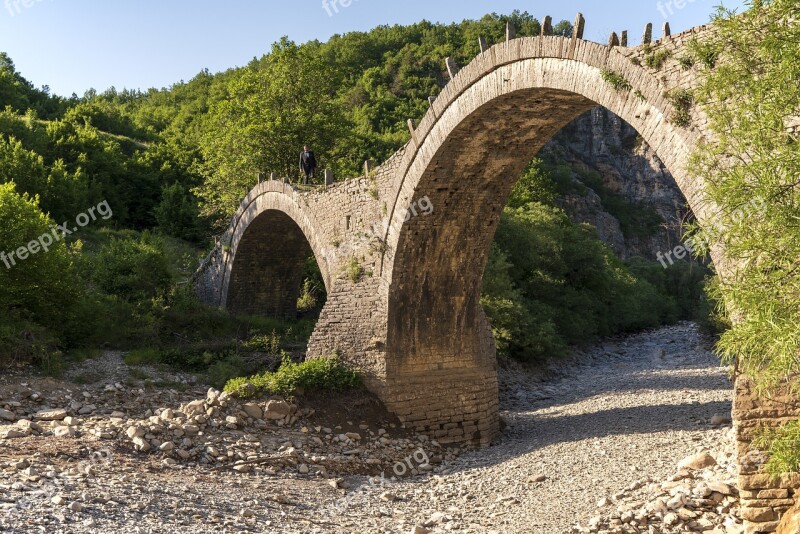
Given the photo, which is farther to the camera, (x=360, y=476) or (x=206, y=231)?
(x=206, y=231)

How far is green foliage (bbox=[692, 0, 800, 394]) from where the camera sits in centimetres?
474

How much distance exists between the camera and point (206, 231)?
29.5 metres

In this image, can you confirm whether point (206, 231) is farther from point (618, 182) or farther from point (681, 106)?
point (618, 182)

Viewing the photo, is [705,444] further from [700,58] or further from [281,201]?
[281,201]

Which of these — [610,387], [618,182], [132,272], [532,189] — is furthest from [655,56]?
[618,182]

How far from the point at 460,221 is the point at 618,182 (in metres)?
48.1

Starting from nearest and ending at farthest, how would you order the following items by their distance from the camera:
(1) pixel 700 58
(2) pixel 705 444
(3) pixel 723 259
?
(3) pixel 723 259, (1) pixel 700 58, (2) pixel 705 444

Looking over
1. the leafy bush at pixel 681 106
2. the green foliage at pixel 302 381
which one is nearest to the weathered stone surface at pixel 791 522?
the leafy bush at pixel 681 106

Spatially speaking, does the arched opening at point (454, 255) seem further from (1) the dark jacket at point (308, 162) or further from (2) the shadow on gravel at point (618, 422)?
(1) the dark jacket at point (308, 162)

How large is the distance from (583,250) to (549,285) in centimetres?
271

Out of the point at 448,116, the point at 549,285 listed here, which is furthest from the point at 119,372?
the point at 549,285

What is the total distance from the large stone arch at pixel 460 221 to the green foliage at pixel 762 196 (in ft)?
9.64

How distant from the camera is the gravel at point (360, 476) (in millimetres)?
6758

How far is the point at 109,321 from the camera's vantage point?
622 inches
